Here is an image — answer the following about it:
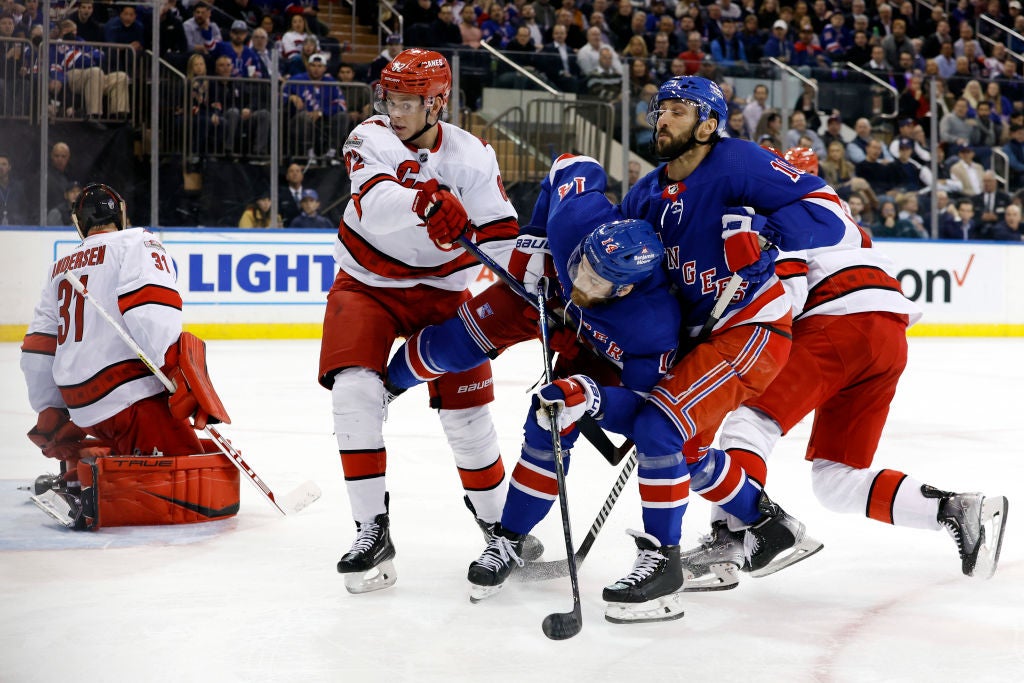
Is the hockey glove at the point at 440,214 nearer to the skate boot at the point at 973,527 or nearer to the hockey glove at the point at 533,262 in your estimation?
the hockey glove at the point at 533,262

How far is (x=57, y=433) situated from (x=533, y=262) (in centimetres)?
148

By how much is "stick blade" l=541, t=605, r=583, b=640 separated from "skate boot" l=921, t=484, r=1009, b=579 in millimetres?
898

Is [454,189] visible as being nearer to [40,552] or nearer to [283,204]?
[40,552]

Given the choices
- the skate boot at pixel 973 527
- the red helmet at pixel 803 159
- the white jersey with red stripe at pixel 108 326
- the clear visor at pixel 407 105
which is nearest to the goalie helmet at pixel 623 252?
the clear visor at pixel 407 105

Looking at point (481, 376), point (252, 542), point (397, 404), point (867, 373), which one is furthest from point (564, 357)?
point (397, 404)

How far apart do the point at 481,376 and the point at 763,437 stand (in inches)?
26.3

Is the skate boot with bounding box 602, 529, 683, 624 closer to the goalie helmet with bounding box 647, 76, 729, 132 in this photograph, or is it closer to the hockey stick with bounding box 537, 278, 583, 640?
the hockey stick with bounding box 537, 278, 583, 640

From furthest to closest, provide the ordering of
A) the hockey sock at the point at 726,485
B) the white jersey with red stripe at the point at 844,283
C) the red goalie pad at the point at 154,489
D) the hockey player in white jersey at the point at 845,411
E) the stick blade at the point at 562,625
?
the red goalie pad at the point at 154,489 → the white jersey with red stripe at the point at 844,283 → the hockey player in white jersey at the point at 845,411 → the hockey sock at the point at 726,485 → the stick blade at the point at 562,625

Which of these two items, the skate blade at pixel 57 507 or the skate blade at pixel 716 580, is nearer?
the skate blade at pixel 716 580

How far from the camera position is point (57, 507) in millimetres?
2914

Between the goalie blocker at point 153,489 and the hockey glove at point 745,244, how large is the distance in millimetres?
1481

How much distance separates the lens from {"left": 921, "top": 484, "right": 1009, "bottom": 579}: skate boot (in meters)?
2.46

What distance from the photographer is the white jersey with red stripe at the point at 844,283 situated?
264 centimetres

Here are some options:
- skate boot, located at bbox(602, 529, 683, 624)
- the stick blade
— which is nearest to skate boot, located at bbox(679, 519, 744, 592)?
skate boot, located at bbox(602, 529, 683, 624)
